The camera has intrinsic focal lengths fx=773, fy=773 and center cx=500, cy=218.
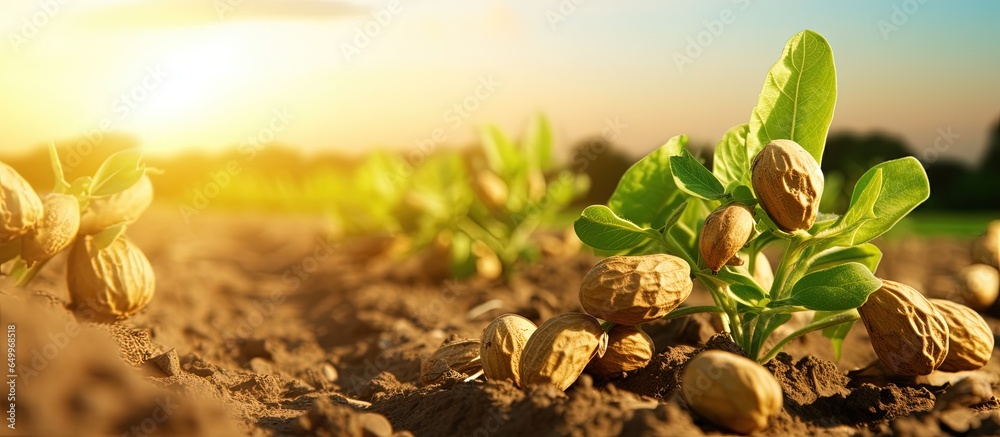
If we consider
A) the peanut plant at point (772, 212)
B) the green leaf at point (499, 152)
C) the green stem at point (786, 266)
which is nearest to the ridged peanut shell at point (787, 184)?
the peanut plant at point (772, 212)

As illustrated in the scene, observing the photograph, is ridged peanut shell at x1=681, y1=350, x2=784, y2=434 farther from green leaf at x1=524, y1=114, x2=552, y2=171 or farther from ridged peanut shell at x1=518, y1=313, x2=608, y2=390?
green leaf at x1=524, y1=114, x2=552, y2=171

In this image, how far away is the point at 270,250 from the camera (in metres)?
7.37

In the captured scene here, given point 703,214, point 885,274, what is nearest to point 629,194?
point 703,214

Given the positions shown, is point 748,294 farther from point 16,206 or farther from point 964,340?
point 16,206

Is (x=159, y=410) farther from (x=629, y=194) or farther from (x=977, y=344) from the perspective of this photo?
(x=977, y=344)

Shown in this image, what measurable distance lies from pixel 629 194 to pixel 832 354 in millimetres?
1303

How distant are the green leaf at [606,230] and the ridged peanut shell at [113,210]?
1.47 m

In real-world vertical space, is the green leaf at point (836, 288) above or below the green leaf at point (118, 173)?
below

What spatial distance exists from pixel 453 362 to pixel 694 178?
85 centimetres

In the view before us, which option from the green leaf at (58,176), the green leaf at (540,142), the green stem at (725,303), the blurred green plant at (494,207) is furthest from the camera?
the green leaf at (540,142)

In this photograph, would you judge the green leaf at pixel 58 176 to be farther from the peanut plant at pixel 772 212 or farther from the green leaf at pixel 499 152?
the green leaf at pixel 499 152

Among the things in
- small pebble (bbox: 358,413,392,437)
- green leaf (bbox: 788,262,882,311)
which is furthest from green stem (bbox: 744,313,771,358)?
small pebble (bbox: 358,413,392,437)

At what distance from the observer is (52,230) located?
230cm

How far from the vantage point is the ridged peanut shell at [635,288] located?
1.86 meters
